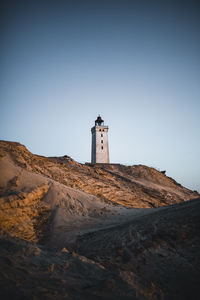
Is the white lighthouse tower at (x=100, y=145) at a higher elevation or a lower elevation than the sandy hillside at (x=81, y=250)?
A: higher

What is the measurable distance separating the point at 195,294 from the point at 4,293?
2.45 meters

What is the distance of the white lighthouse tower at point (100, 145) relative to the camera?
111ft

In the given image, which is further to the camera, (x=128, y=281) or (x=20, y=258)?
(x=20, y=258)

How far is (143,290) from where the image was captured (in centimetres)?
236

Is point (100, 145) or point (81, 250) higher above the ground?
point (100, 145)

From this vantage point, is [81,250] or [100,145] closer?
[81,250]

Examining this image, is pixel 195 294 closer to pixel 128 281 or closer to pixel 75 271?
pixel 128 281

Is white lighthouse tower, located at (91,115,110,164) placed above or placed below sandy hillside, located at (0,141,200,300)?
above

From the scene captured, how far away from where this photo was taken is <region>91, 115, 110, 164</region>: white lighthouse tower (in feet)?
111

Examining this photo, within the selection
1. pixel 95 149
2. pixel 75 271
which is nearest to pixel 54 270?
pixel 75 271

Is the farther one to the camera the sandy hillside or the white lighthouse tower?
the white lighthouse tower

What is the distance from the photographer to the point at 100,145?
Answer: 113ft

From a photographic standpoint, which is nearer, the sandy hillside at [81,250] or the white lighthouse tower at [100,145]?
the sandy hillside at [81,250]

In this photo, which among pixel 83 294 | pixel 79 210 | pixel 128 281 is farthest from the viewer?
pixel 79 210
